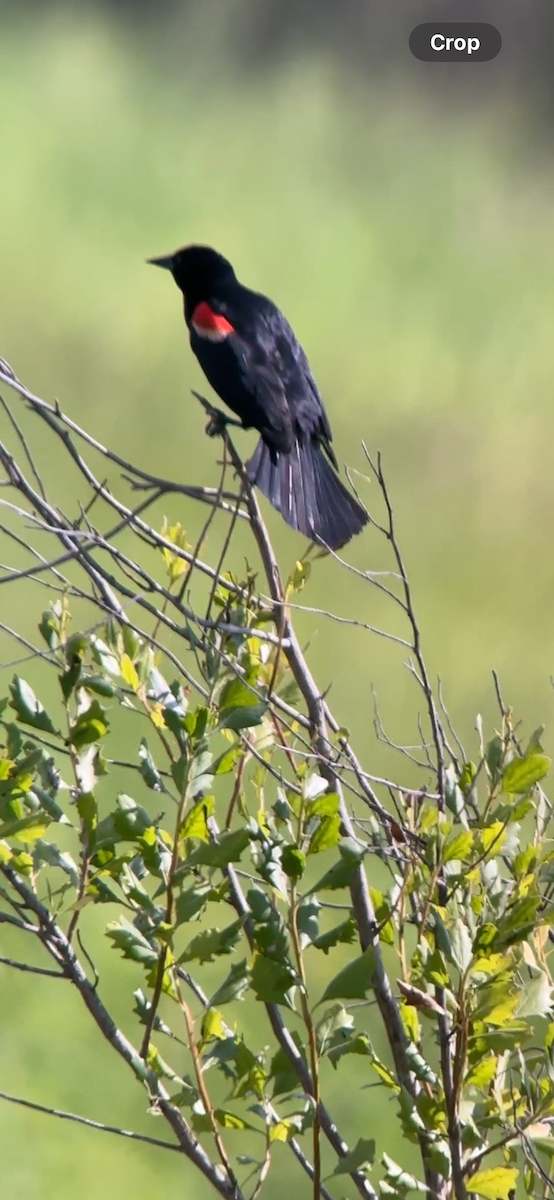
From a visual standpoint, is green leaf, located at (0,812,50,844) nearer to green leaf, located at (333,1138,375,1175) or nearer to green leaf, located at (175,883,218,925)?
Answer: green leaf, located at (175,883,218,925)

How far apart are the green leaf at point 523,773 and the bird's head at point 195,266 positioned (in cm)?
100

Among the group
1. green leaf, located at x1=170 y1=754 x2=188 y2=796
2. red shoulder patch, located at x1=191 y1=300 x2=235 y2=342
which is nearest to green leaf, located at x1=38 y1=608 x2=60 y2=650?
green leaf, located at x1=170 y1=754 x2=188 y2=796

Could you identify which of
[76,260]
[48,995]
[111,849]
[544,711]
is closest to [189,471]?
[76,260]

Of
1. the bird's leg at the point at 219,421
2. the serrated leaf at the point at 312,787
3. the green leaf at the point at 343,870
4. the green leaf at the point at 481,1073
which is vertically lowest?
the green leaf at the point at 481,1073

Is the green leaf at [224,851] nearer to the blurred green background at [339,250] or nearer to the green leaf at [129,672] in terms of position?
the green leaf at [129,672]

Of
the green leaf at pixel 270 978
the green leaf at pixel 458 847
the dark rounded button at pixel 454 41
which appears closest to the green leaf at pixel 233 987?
the green leaf at pixel 270 978

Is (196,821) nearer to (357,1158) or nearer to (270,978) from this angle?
(270,978)

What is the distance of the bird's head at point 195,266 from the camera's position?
153 cm

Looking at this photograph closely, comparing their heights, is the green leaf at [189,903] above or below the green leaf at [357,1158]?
above

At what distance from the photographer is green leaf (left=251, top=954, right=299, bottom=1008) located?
2.00ft

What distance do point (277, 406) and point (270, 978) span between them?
2.39 ft

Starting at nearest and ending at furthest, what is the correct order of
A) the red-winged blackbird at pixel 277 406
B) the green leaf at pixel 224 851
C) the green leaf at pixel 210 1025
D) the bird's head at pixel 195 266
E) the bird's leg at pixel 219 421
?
the green leaf at pixel 224 851 → the green leaf at pixel 210 1025 → the bird's leg at pixel 219 421 → the red-winged blackbird at pixel 277 406 → the bird's head at pixel 195 266

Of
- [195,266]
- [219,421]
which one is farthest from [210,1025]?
[195,266]

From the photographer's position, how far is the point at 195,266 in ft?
5.07
